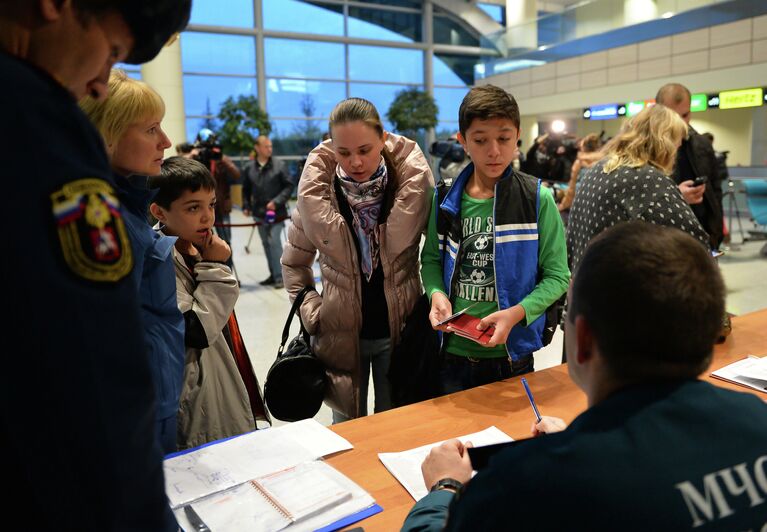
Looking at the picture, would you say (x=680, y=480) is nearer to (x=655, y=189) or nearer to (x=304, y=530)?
(x=304, y=530)

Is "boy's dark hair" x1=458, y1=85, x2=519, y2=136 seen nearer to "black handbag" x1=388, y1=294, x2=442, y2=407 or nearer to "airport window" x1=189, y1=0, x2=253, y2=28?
"black handbag" x1=388, y1=294, x2=442, y2=407

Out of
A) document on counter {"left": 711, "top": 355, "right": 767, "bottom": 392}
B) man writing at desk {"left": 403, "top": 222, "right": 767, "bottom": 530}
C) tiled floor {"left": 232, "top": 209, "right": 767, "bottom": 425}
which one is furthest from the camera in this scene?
tiled floor {"left": 232, "top": 209, "right": 767, "bottom": 425}

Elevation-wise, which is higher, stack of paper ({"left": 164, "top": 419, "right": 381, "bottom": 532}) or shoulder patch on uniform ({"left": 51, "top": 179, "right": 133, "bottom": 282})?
shoulder patch on uniform ({"left": 51, "top": 179, "right": 133, "bottom": 282})

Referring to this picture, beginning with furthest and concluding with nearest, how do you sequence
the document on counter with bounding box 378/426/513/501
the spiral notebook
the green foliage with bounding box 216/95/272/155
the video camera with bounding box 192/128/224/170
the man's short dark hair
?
the green foliage with bounding box 216/95/272/155, the video camera with bounding box 192/128/224/170, the man's short dark hair, the document on counter with bounding box 378/426/513/501, the spiral notebook

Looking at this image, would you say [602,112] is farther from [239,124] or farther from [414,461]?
[414,461]

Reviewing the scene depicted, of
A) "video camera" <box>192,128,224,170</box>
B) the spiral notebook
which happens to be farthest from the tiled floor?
the spiral notebook

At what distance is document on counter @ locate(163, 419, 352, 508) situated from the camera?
1185 millimetres

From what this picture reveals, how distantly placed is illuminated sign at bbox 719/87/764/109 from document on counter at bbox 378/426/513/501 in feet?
38.1

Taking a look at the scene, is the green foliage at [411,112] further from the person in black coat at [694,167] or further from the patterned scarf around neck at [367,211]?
the patterned scarf around neck at [367,211]

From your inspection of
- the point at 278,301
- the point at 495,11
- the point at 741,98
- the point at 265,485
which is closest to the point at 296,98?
the point at 495,11

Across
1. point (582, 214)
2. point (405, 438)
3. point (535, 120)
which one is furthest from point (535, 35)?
point (405, 438)

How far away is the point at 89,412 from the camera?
47 centimetres

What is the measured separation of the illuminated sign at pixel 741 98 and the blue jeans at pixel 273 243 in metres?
9.25

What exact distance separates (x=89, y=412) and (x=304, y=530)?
0.68 meters
